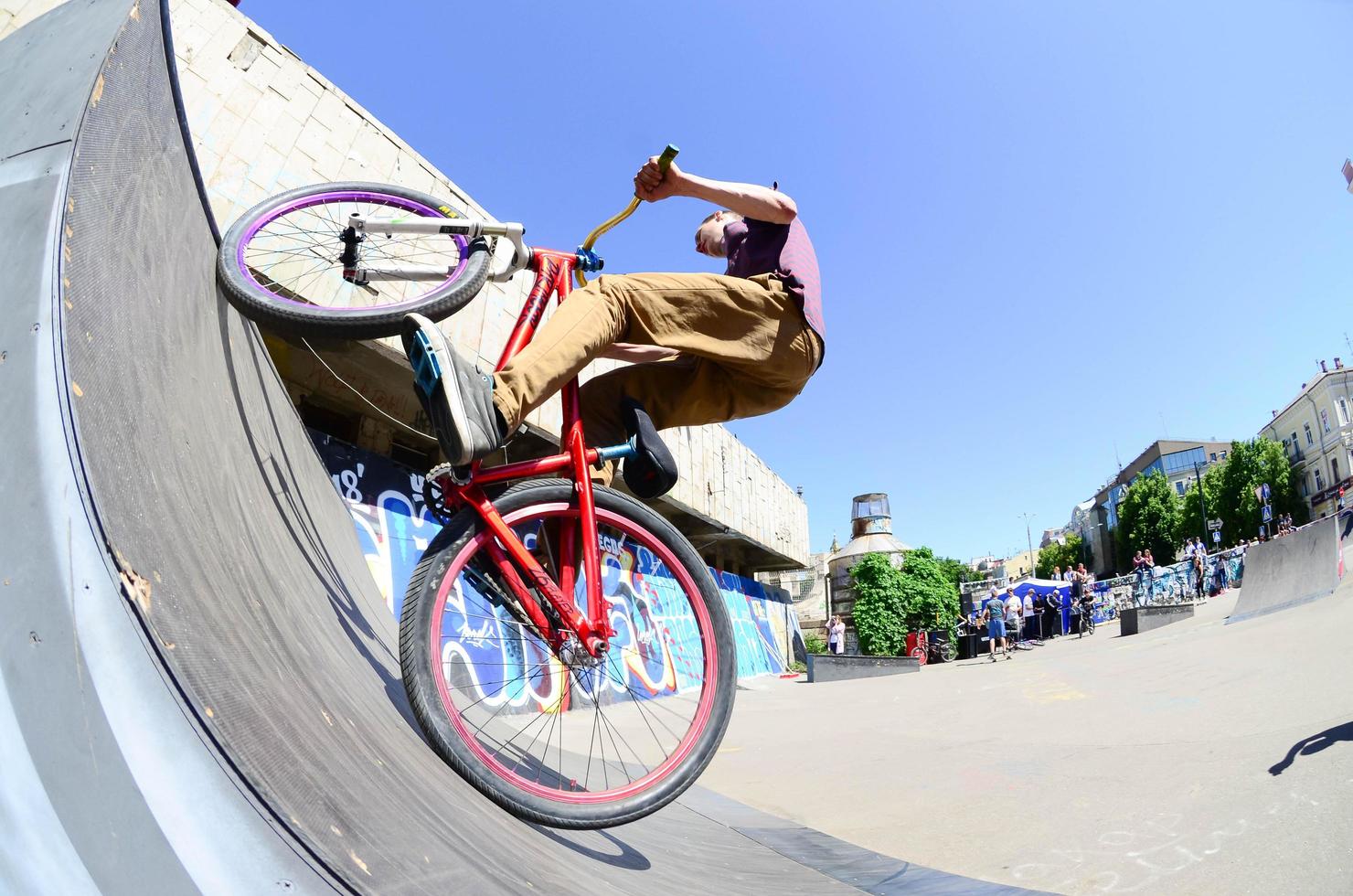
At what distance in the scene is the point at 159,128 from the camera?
212cm

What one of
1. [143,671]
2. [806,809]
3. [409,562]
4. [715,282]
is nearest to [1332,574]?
[806,809]

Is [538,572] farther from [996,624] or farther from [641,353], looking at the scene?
[996,624]

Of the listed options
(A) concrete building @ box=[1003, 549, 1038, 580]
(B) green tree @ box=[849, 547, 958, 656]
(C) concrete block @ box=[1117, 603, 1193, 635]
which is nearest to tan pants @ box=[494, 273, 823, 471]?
(C) concrete block @ box=[1117, 603, 1193, 635]

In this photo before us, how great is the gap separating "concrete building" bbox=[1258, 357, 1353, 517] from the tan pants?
7239 cm

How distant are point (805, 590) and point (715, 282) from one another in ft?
178

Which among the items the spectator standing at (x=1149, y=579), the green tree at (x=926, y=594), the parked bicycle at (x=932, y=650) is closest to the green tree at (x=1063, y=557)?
the green tree at (x=926, y=594)

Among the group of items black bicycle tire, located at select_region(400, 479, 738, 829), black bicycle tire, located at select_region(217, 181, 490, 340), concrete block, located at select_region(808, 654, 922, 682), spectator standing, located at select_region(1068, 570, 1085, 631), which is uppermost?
black bicycle tire, located at select_region(217, 181, 490, 340)

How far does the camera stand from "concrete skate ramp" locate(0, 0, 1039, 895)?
2.43 feet

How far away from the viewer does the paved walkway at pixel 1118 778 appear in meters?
1.78

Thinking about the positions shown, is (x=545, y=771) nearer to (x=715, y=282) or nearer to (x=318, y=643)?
(x=318, y=643)

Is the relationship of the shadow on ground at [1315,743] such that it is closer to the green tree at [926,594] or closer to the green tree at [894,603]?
the green tree at [894,603]

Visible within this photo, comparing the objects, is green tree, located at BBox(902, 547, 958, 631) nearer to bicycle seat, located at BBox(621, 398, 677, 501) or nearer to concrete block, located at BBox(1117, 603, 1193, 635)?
concrete block, located at BBox(1117, 603, 1193, 635)

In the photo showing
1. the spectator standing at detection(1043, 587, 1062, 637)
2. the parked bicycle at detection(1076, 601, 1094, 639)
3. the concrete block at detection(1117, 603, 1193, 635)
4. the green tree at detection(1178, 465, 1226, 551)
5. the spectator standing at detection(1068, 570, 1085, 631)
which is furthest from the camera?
the green tree at detection(1178, 465, 1226, 551)

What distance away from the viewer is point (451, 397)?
5.86 ft
